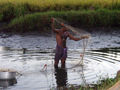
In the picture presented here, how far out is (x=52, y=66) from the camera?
42.7ft

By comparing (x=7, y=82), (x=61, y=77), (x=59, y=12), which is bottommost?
(x=59, y=12)

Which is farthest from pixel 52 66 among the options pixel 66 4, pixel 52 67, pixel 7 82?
pixel 66 4

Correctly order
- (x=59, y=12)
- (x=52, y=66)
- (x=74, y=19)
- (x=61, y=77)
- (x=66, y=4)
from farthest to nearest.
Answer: (x=66, y=4) → (x=59, y=12) → (x=74, y=19) → (x=52, y=66) → (x=61, y=77)

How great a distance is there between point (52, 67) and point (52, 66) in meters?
0.13

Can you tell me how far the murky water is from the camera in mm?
10781

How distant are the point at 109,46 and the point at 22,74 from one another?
679cm

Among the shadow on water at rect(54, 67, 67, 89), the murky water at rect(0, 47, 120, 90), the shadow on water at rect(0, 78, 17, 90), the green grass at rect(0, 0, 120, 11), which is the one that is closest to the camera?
the shadow on water at rect(0, 78, 17, 90)

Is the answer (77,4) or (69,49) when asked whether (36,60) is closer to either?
(69,49)

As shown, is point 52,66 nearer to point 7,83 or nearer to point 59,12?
point 7,83

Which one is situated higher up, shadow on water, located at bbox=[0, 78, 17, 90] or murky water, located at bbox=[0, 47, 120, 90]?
shadow on water, located at bbox=[0, 78, 17, 90]

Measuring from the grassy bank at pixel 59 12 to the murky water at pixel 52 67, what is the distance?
4377 millimetres

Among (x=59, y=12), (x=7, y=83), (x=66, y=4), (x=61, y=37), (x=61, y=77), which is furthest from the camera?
(x=66, y=4)

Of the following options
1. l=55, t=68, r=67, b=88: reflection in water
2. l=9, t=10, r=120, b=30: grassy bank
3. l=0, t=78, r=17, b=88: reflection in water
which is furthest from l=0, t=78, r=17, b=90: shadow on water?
l=9, t=10, r=120, b=30: grassy bank

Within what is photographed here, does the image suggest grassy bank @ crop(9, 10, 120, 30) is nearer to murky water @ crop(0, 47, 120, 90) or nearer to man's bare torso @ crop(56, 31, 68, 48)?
murky water @ crop(0, 47, 120, 90)
